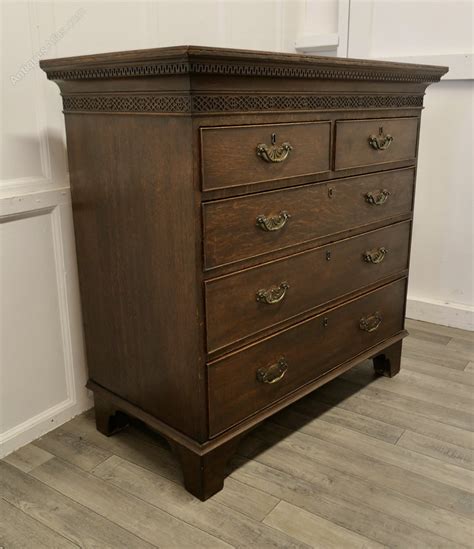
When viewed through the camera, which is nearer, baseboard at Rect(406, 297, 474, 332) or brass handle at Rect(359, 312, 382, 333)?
brass handle at Rect(359, 312, 382, 333)

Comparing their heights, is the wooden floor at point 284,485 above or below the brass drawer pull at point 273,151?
below

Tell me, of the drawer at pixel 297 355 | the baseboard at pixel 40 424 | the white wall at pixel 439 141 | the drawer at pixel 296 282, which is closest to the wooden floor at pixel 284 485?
the baseboard at pixel 40 424

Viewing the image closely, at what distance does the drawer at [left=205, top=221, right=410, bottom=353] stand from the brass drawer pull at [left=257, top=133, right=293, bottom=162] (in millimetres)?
276

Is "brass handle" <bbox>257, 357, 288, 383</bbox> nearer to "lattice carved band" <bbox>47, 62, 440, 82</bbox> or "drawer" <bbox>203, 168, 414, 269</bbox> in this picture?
"drawer" <bbox>203, 168, 414, 269</bbox>

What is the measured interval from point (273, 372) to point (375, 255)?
592mm

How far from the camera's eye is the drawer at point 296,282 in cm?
147

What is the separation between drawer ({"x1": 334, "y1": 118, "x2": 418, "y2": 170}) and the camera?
5.62 ft

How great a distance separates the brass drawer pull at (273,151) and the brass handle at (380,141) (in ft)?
1.36

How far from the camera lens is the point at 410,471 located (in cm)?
170

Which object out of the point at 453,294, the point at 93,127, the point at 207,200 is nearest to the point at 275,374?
the point at 207,200

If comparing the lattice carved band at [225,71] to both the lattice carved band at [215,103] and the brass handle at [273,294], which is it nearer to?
the lattice carved band at [215,103]

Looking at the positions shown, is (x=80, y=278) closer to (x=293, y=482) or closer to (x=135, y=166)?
(x=135, y=166)

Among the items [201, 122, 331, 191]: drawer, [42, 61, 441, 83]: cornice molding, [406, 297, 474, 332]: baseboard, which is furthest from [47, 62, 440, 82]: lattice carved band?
[406, 297, 474, 332]: baseboard

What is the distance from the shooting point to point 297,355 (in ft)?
5.75
